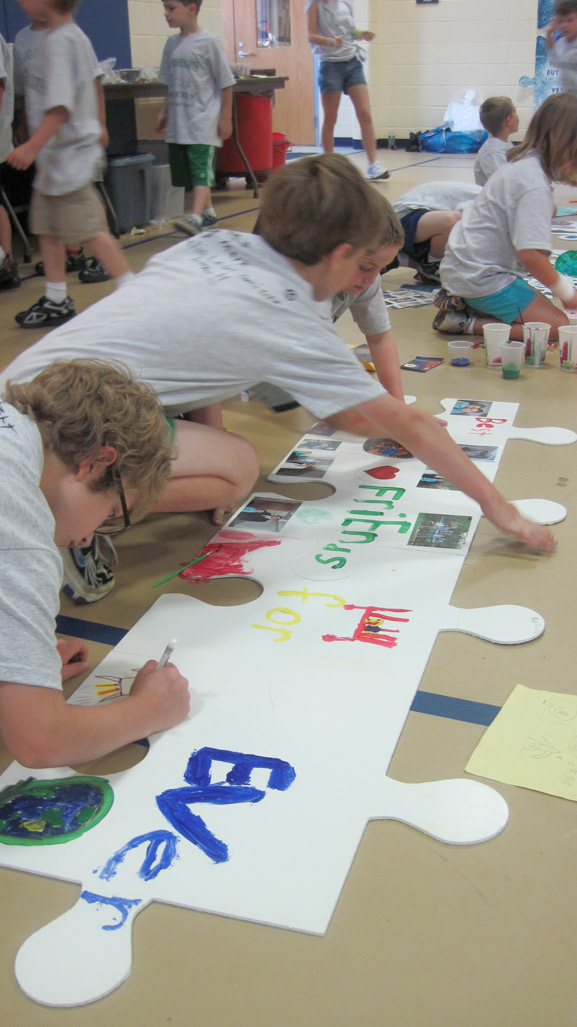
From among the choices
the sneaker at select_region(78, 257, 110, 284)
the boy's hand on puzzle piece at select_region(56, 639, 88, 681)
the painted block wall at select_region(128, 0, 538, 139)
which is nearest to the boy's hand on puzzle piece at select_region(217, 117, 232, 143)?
→ the sneaker at select_region(78, 257, 110, 284)

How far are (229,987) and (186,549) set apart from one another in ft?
3.09

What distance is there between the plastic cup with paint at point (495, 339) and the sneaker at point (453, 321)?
323 mm

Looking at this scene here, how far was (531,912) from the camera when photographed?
912 millimetres

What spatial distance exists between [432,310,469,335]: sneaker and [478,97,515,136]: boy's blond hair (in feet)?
5.06

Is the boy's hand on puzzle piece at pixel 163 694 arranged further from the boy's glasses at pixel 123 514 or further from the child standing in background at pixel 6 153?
the child standing in background at pixel 6 153

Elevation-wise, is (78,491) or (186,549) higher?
(78,491)

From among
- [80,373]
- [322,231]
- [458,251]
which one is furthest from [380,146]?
[80,373]

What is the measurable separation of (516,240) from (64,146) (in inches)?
60.1

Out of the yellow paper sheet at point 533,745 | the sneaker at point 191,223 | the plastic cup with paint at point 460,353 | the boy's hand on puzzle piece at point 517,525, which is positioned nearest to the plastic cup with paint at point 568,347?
the plastic cup with paint at point 460,353

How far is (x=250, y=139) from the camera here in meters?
5.97

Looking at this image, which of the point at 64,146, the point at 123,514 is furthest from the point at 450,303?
the point at 123,514

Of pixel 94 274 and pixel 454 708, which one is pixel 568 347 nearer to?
pixel 454 708

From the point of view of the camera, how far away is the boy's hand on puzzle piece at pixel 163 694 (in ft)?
3.74

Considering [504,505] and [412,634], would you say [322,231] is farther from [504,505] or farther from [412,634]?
[412,634]
